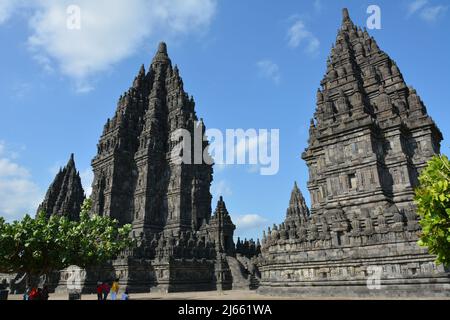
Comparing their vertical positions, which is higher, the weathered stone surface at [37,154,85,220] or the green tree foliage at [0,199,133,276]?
the weathered stone surface at [37,154,85,220]

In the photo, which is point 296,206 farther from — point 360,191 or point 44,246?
point 44,246

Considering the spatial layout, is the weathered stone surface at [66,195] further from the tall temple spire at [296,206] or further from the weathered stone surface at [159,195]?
the tall temple spire at [296,206]

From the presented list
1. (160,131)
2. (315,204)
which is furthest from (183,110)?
(315,204)

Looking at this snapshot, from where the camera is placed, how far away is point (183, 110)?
179 ft

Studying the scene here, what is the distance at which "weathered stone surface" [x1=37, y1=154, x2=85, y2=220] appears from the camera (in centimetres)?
5894

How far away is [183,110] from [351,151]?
104ft

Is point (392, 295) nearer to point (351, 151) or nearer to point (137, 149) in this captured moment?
point (351, 151)

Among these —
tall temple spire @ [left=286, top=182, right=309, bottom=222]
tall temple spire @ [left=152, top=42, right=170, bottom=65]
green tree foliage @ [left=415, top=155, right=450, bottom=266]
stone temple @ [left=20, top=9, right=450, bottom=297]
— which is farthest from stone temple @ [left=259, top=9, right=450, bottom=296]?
tall temple spire @ [left=152, top=42, right=170, bottom=65]

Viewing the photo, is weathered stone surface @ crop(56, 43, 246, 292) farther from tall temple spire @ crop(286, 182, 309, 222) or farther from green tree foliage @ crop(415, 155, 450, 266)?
green tree foliage @ crop(415, 155, 450, 266)

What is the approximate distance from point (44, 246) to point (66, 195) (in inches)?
1799

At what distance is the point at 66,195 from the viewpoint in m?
61.0

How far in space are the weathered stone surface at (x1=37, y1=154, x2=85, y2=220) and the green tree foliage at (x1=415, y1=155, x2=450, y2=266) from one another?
5688 cm

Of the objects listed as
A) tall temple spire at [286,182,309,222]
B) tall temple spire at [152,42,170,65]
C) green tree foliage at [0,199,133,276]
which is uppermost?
tall temple spire at [152,42,170,65]

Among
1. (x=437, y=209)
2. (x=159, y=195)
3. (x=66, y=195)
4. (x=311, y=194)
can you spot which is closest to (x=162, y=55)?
(x=159, y=195)
